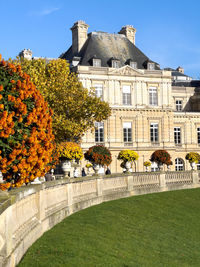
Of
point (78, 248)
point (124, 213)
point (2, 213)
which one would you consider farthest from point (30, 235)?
point (124, 213)

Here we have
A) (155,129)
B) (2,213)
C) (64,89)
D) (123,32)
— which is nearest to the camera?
(2,213)

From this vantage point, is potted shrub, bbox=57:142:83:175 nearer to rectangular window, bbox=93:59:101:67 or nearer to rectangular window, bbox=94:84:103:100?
rectangular window, bbox=94:84:103:100

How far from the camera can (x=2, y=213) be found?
10.4 metres

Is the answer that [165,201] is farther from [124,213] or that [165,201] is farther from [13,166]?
[13,166]

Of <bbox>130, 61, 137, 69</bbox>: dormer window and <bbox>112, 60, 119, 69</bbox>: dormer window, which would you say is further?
<bbox>130, 61, 137, 69</bbox>: dormer window

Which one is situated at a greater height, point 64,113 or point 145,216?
point 64,113

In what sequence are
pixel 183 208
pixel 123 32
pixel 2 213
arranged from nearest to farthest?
1. pixel 2 213
2. pixel 183 208
3. pixel 123 32

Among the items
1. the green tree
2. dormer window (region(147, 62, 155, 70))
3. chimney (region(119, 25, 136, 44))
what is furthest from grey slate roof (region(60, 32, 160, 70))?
the green tree

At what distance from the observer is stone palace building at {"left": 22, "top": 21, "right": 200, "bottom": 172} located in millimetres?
60062

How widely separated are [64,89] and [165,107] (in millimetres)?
26182

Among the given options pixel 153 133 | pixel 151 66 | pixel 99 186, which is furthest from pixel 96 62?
pixel 99 186

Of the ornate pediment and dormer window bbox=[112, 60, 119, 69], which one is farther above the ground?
A: dormer window bbox=[112, 60, 119, 69]

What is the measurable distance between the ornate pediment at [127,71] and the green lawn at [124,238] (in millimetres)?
35673

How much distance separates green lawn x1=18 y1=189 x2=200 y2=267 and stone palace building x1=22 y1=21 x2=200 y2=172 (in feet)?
111
